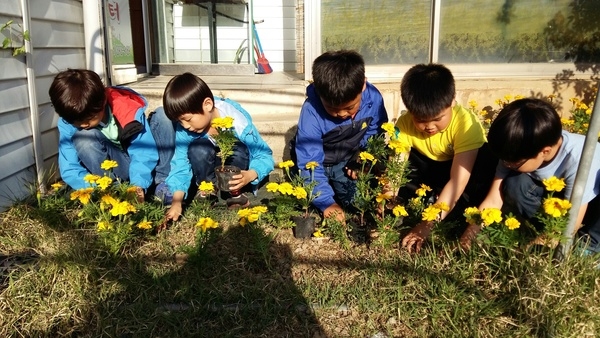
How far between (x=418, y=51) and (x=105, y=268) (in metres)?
3.72

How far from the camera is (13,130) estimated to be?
3246 millimetres

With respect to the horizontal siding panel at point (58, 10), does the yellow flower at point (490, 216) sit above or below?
below

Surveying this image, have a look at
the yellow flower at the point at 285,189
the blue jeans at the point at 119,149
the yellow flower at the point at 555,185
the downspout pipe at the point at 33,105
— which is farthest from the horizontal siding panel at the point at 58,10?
the yellow flower at the point at 555,185

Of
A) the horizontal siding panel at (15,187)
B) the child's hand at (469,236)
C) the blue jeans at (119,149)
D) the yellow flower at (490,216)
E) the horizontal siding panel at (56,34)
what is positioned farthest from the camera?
the horizontal siding panel at (56,34)

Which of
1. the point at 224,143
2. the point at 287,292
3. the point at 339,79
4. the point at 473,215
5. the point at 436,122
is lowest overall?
the point at 287,292

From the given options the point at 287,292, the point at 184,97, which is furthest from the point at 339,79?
the point at 287,292

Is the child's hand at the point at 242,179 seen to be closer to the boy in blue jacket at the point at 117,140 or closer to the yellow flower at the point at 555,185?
the boy in blue jacket at the point at 117,140

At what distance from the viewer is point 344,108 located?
2879mm

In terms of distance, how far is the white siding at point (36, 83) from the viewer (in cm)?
315

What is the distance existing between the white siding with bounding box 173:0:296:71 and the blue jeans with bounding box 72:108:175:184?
4314mm

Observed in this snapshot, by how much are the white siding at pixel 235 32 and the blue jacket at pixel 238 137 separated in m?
4.45

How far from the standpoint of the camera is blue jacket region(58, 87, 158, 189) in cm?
311

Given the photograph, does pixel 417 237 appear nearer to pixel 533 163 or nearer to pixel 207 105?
pixel 533 163

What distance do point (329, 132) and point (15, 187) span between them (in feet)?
7.16
